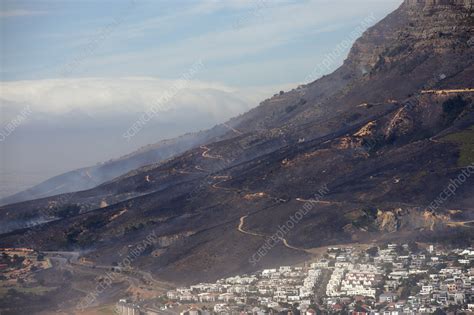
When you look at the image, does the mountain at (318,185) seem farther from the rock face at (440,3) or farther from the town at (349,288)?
the town at (349,288)

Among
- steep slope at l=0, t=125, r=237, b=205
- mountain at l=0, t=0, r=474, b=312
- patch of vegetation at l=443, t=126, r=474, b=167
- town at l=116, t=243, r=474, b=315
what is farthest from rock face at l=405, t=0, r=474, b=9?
town at l=116, t=243, r=474, b=315

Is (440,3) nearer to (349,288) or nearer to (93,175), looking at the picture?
(93,175)

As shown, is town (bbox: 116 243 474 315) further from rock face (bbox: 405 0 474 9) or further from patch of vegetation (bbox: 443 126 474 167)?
rock face (bbox: 405 0 474 9)

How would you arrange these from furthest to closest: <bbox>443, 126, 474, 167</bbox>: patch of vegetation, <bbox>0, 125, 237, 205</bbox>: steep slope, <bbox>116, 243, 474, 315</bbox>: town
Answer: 1. <bbox>0, 125, 237, 205</bbox>: steep slope
2. <bbox>443, 126, 474, 167</bbox>: patch of vegetation
3. <bbox>116, 243, 474, 315</bbox>: town

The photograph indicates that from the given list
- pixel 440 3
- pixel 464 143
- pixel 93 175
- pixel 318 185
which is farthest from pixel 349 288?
pixel 93 175

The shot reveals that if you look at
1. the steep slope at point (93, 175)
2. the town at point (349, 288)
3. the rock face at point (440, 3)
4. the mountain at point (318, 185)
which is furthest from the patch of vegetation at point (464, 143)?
the steep slope at point (93, 175)

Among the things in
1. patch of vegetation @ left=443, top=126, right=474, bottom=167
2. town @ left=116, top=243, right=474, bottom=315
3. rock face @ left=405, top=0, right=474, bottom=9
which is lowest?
town @ left=116, top=243, right=474, bottom=315
